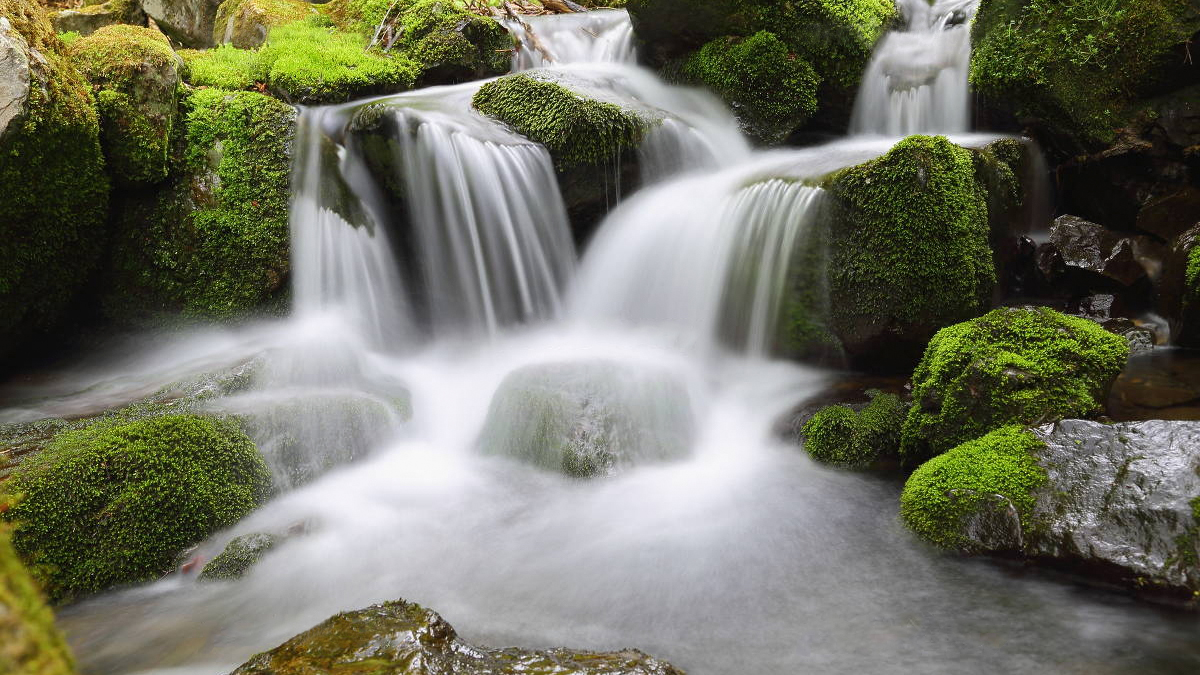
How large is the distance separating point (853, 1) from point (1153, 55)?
348cm

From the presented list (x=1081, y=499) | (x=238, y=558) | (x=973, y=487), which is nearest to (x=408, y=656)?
(x=238, y=558)

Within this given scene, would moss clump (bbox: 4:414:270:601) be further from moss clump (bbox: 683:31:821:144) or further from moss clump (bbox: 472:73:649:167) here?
moss clump (bbox: 683:31:821:144)

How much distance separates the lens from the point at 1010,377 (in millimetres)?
3885

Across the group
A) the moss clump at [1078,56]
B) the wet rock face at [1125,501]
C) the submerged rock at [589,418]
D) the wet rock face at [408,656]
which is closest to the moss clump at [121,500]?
the submerged rock at [589,418]

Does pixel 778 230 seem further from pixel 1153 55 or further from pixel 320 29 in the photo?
pixel 320 29

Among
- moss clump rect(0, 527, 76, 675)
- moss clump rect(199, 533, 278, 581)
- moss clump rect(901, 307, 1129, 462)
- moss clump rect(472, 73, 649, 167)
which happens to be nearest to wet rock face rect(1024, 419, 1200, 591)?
moss clump rect(901, 307, 1129, 462)

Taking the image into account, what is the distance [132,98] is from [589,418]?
187 inches

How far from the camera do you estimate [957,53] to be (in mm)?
7738

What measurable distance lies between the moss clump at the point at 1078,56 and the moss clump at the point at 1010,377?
10.4 ft

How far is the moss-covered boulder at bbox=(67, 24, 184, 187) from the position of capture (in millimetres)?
5527

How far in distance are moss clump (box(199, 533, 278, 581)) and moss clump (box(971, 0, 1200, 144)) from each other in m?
7.45

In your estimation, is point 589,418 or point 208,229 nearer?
point 589,418

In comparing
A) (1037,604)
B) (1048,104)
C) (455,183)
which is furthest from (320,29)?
(1037,604)

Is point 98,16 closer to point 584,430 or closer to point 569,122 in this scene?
point 569,122
